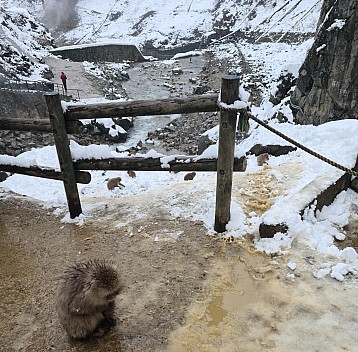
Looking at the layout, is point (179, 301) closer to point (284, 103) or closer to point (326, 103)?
point (326, 103)

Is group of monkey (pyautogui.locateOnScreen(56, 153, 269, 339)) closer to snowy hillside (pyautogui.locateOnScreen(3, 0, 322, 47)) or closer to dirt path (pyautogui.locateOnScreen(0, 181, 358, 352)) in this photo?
dirt path (pyautogui.locateOnScreen(0, 181, 358, 352))

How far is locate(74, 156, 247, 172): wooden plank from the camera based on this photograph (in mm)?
3789

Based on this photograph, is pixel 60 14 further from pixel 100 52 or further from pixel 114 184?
pixel 114 184

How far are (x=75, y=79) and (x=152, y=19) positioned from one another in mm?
23957

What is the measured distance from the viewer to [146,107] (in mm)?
3674

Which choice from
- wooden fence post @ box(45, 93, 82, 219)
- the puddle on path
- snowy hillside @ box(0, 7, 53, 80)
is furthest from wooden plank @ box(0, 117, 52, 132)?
snowy hillside @ box(0, 7, 53, 80)

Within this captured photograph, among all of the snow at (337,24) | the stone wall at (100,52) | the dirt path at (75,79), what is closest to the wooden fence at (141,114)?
the snow at (337,24)

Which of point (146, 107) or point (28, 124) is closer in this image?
point (146, 107)

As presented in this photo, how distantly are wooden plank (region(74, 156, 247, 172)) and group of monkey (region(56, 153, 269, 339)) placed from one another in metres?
1.61

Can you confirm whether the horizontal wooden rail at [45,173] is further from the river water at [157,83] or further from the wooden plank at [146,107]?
the river water at [157,83]

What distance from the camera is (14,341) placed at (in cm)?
278

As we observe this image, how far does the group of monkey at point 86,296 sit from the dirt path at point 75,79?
59.0ft

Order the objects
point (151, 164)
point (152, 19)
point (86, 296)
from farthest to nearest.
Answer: point (152, 19) < point (151, 164) < point (86, 296)

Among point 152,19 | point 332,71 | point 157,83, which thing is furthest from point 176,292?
point 152,19
